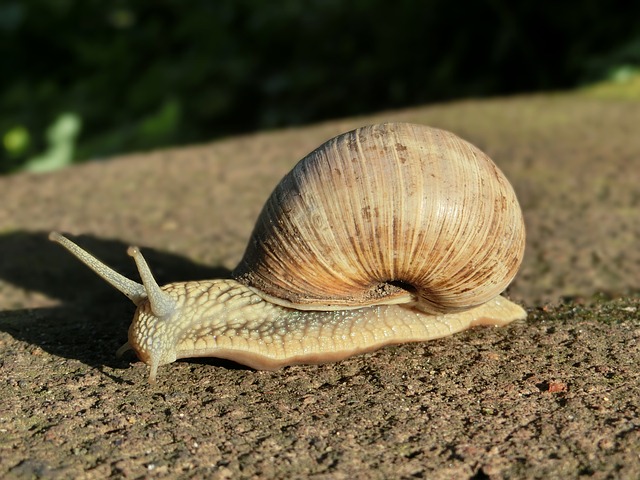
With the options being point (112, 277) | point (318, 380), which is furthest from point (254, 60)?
point (318, 380)

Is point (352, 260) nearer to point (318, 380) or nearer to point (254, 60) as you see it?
point (318, 380)

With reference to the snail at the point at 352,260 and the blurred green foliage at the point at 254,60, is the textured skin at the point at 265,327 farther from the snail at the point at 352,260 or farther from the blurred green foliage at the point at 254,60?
the blurred green foliage at the point at 254,60

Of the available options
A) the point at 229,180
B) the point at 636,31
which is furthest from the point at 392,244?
the point at 636,31

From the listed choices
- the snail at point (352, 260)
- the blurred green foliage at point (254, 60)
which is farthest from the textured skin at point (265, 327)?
the blurred green foliage at point (254, 60)

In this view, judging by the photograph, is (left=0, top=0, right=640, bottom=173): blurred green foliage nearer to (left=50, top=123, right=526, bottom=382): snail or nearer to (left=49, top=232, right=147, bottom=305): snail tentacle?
(left=49, top=232, right=147, bottom=305): snail tentacle

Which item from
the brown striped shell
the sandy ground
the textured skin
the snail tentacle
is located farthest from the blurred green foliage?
the brown striped shell
